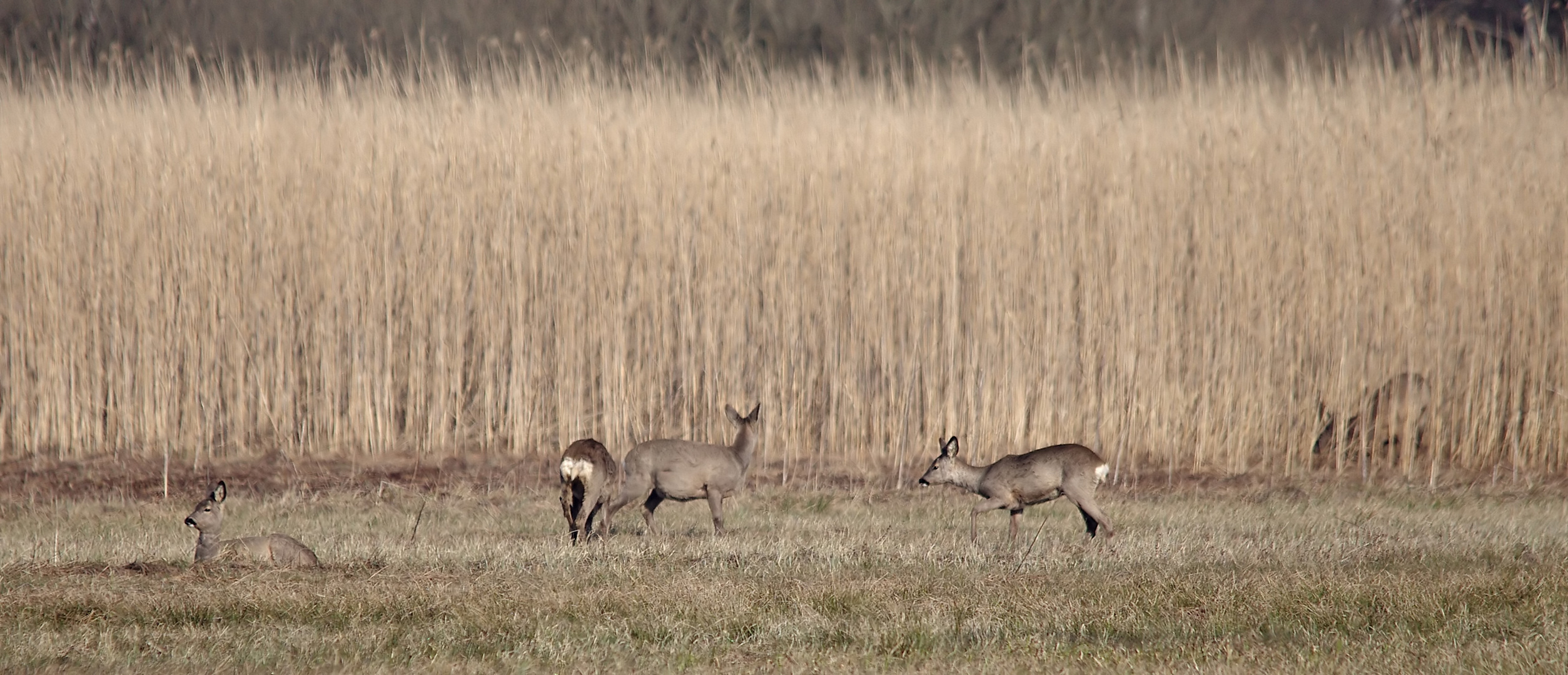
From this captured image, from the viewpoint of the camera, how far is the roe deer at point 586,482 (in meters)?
9.15

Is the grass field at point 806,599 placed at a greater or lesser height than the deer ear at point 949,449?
lesser

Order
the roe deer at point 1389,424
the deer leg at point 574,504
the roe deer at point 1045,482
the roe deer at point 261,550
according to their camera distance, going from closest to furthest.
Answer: the roe deer at point 261,550 → the roe deer at point 1045,482 → the deer leg at point 574,504 → the roe deer at point 1389,424

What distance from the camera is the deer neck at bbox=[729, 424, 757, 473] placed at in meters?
10.0

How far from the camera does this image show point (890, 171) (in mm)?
13625

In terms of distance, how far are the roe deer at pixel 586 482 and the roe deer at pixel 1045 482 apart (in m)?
2.19

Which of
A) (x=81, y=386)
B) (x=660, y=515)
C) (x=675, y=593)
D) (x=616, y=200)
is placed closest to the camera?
(x=675, y=593)

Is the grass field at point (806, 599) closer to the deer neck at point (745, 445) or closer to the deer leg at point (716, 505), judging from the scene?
the deer leg at point (716, 505)

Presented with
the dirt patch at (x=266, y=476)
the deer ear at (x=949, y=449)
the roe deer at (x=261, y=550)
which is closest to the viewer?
the roe deer at (x=261, y=550)

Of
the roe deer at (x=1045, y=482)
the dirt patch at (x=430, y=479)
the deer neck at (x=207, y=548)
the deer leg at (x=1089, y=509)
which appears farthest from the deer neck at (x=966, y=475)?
the deer neck at (x=207, y=548)

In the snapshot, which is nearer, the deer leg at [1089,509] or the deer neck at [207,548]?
the deer neck at [207,548]

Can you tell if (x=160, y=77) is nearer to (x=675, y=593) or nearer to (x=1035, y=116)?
(x=1035, y=116)

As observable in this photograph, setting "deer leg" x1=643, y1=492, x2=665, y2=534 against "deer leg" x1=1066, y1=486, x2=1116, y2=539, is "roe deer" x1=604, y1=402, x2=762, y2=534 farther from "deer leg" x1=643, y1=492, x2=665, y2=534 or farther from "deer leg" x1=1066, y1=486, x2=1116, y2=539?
"deer leg" x1=1066, y1=486, x2=1116, y2=539

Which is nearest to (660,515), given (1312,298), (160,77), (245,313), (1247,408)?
(245,313)

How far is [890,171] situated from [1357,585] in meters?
7.35
